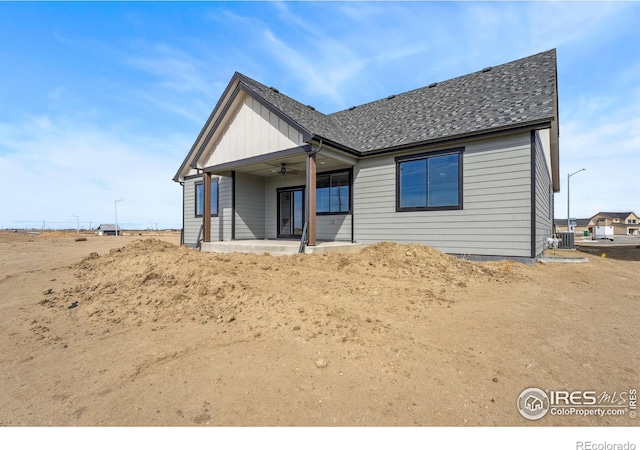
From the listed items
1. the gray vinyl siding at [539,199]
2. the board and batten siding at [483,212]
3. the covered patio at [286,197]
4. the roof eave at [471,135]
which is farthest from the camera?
the covered patio at [286,197]

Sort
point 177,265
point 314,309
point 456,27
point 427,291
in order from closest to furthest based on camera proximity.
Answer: point 314,309
point 427,291
point 177,265
point 456,27

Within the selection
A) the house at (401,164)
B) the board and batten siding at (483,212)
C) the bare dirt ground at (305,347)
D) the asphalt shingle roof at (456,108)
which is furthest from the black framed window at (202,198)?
the board and batten siding at (483,212)

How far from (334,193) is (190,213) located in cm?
820

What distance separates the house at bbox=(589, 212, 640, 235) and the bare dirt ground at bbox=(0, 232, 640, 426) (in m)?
98.2

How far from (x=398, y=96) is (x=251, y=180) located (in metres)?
7.60

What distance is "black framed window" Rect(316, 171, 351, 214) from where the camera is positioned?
11.0 m

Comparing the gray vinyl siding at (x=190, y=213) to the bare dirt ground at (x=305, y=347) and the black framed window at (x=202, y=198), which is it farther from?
the bare dirt ground at (x=305, y=347)

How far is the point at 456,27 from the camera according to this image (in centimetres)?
885

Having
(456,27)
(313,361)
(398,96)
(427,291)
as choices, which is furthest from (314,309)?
(398,96)

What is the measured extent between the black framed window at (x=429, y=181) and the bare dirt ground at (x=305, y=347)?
3.25 meters

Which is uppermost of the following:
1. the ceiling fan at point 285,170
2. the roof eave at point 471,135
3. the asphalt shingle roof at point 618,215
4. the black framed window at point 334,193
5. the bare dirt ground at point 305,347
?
the asphalt shingle roof at point 618,215

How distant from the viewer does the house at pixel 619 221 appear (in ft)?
244

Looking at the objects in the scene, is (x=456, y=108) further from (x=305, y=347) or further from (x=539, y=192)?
(x=305, y=347)
